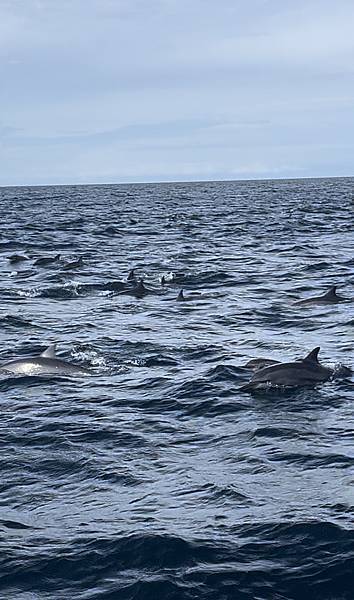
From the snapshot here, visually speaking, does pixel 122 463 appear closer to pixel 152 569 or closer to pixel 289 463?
pixel 289 463

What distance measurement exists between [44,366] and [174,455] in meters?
5.57

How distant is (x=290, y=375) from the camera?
51.5ft

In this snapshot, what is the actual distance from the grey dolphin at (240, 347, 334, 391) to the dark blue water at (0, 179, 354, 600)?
0.32 metres

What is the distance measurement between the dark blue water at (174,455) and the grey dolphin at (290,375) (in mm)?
316

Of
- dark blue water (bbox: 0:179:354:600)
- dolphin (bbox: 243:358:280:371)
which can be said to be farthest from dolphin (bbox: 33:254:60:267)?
dolphin (bbox: 243:358:280:371)

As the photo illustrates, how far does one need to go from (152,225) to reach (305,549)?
178 feet

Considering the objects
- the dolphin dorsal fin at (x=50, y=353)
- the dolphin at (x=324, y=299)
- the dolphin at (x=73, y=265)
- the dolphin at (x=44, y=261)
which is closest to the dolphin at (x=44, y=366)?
the dolphin dorsal fin at (x=50, y=353)

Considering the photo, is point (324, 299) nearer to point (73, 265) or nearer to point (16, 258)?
point (73, 265)

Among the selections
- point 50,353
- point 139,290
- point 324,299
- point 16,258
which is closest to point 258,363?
point 50,353

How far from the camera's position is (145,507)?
418 inches

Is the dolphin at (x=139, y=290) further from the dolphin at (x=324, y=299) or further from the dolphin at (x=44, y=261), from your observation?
the dolphin at (x=44, y=261)

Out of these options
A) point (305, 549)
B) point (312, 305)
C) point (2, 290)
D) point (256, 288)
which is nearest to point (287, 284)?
point (256, 288)

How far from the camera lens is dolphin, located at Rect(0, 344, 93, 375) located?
17078mm

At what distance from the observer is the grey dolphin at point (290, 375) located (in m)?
15.6
